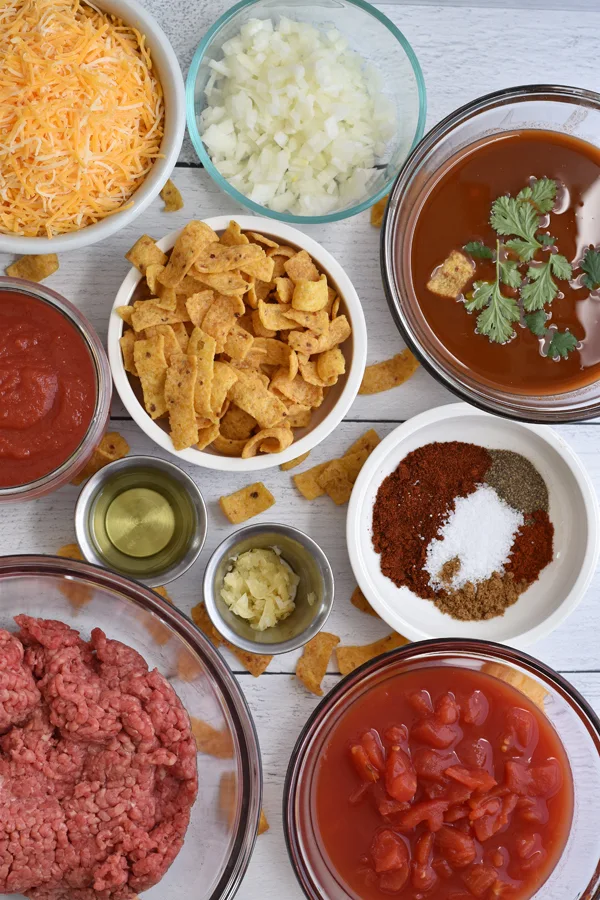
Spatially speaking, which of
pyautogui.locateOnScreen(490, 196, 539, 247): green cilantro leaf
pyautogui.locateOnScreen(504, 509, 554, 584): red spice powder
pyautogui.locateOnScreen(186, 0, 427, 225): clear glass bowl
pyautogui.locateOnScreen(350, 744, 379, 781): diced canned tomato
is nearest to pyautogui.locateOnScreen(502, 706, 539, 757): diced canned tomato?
pyautogui.locateOnScreen(350, 744, 379, 781): diced canned tomato

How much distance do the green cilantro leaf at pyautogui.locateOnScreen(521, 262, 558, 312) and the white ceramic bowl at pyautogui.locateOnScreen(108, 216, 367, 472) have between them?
1.46 ft

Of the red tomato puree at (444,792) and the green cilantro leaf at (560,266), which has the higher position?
the green cilantro leaf at (560,266)

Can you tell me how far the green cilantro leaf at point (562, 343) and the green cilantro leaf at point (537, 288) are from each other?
3.8 inches

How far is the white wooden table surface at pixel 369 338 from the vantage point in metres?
2.38

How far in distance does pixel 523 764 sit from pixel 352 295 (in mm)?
1341

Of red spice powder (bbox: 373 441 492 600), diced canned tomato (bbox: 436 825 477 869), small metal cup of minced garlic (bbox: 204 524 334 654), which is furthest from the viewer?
red spice powder (bbox: 373 441 492 600)

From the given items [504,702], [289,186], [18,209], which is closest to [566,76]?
[289,186]

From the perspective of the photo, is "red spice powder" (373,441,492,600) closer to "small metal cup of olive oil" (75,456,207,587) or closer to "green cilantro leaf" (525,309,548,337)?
"green cilantro leaf" (525,309,548,337)

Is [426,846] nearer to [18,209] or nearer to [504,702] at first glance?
[504,702]

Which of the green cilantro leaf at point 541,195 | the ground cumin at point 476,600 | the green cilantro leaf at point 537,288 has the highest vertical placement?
the green cilantro leaf at point 541,195

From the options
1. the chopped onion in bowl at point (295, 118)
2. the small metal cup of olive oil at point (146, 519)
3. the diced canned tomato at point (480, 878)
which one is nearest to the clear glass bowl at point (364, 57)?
the chopped onion in bowl at point (295, 118)

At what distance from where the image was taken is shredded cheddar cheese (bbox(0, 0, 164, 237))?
6.67 feet

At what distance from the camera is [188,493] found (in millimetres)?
2332

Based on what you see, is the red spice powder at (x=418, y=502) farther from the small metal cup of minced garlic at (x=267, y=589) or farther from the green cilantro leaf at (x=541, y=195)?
the green cilantro leaf at (x=541, y=195)
